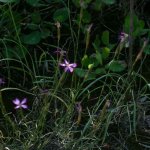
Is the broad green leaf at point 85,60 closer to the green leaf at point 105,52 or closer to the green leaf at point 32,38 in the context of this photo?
the green leaf at point 105,52

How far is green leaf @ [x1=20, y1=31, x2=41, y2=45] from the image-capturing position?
77.2 inches

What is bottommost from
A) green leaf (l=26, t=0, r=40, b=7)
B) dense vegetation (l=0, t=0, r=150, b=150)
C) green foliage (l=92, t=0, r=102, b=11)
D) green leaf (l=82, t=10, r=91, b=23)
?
dense vegetation (l=0, t=0, r=150, b=150)

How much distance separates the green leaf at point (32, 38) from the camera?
6.43 feet

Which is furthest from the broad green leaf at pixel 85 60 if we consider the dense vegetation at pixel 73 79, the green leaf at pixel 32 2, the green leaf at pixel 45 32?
the green leaf at pixel 32 2

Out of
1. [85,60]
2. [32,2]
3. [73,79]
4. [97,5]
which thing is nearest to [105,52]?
[85,60]

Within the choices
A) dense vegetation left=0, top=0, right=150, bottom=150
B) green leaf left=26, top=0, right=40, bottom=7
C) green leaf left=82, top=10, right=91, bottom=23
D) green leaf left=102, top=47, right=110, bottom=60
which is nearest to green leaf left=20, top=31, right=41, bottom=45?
dense vegetation left=0, top=0, right=150, bottom=150

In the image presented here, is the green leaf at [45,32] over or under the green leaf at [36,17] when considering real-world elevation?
under

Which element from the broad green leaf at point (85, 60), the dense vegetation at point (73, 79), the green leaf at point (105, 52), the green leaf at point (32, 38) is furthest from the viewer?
the green leaf at point (32, 38)

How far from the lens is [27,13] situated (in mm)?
2064

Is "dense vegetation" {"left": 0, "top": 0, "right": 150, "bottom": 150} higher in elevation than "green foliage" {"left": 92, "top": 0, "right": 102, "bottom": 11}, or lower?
lower

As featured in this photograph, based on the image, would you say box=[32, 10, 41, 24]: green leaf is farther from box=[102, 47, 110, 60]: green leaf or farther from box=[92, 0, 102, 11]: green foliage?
box=[102, 47, 110, 60]: green leaf

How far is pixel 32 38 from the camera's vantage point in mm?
1971

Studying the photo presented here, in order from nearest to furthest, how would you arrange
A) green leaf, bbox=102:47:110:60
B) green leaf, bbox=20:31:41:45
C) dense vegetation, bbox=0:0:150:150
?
dense vegetation, bbox=0:0:150:150 < green leaf, bbox=102:47:110:60 < green leaf, bbox=20:31:41:45

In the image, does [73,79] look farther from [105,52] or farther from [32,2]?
[32,2]
